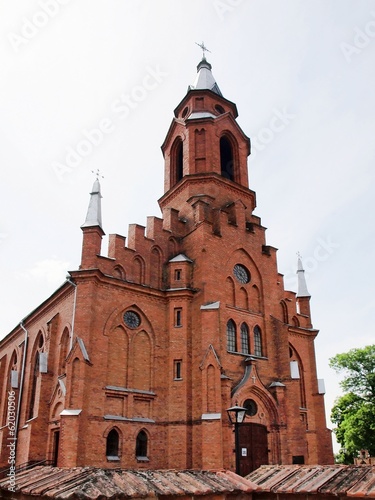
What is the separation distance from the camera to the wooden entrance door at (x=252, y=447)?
75.1ft

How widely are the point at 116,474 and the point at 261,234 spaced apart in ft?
62.2

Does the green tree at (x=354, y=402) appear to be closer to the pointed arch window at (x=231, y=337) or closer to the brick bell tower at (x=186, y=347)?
the brick bell tower at (x=186, y=347)

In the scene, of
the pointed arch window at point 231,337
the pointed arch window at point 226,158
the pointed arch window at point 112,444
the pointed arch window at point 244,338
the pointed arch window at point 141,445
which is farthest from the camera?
the pointed arch window at point 226,158

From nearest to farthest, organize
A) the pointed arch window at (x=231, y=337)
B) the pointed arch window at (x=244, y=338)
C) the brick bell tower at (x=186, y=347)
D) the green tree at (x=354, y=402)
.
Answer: the brick bell tower at (x=186, y=347) < the pointed arch window at (x=231, y=337) < the pointed arch window at (x=244, y=338) < the green tree at (x=354, y=402)

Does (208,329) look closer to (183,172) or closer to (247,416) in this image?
(247,416)

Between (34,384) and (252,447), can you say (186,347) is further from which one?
(34,384)

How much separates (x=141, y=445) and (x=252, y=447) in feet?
18.1

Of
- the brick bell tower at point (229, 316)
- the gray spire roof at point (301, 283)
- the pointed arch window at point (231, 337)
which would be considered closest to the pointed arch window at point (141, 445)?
the brick bell tower at point (229, 316)

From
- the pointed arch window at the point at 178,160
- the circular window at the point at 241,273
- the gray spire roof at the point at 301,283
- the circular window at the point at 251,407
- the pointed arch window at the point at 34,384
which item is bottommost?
the circular window at the point at 251,407

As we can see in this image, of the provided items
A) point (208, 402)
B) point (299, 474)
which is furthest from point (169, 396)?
point (299, 474)

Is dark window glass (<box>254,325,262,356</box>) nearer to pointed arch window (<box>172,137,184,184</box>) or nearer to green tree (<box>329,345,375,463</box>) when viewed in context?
pointed arch window (<box>172,137,184,184</box>)

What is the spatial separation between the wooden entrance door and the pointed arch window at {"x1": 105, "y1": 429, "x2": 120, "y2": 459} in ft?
19.6

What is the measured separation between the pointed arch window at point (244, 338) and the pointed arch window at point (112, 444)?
785 centimetres

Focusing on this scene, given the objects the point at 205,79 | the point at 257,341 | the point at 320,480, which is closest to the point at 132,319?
the point at 257,341
